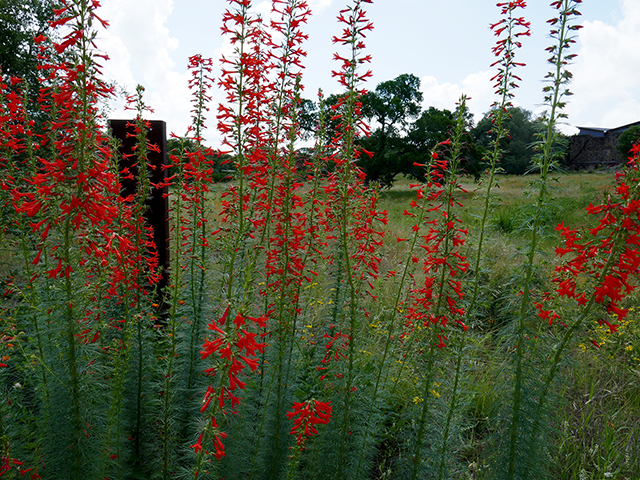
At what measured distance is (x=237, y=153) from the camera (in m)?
2.61

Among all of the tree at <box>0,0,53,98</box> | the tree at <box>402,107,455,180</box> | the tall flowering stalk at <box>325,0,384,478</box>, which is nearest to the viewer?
the tall flowering stalk at <box>325,0,384,478</box>

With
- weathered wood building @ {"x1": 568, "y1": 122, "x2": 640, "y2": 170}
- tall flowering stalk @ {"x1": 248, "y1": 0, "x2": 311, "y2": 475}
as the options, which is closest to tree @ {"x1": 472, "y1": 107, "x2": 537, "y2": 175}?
tall flowering stalk @ {"x1": 248, "y1": 0, "x2": 311, "y2": 475}

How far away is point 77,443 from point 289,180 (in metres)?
2.16

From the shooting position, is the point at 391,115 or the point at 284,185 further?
the point at 391,115

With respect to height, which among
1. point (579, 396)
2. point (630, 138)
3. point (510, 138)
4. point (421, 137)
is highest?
point (421, 137)

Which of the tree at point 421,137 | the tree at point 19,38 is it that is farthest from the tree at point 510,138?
the tree at point 19,38

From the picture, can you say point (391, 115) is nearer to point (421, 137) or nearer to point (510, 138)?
point (421, 137)

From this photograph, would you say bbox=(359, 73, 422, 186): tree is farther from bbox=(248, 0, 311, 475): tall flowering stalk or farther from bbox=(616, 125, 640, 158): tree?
bbox=(248, 0, 311, 475): tall flowering stalk

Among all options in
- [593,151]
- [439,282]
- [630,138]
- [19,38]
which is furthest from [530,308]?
[593,151]

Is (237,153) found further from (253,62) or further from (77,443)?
(77,443)

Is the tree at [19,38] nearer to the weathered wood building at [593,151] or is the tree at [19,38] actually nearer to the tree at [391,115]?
the tree at [391,115]

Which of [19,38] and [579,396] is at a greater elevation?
[19,38]

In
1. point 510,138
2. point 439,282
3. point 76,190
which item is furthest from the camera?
point 510,138

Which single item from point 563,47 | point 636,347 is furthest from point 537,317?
point 636,347
